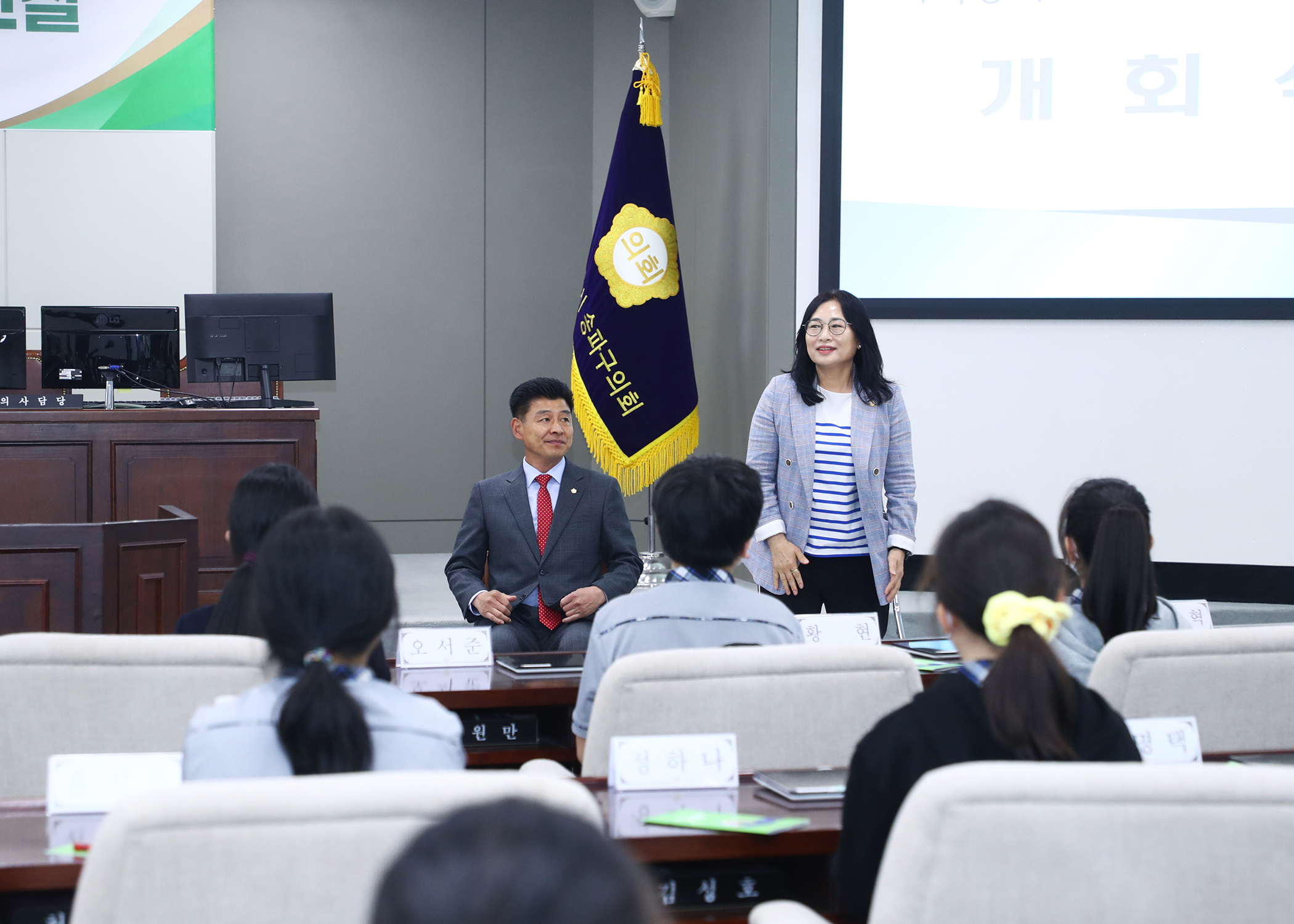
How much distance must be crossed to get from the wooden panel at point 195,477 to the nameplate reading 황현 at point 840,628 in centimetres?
280

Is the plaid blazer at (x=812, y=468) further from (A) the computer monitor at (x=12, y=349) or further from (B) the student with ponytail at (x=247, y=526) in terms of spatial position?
(A) the computer monitor at (x=12, y=349)

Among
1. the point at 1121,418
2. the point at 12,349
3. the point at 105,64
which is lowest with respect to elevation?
the point at 1121,418

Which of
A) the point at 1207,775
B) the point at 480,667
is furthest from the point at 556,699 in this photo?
the point at 1207,775

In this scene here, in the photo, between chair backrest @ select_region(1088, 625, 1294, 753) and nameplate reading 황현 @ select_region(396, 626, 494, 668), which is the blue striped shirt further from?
chair backrest @ select_region(1088, 625, 1294, 753)

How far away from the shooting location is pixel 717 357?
20.1ft

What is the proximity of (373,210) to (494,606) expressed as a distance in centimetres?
415

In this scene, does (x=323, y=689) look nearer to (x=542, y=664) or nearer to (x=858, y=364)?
(x=542, y=664)

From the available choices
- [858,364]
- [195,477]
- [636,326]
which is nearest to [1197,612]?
[858,364]

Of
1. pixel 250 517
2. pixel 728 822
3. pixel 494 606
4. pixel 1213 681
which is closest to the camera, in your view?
pixel 728 822

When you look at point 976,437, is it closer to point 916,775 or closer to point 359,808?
point 916,775

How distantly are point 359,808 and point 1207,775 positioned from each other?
710mm

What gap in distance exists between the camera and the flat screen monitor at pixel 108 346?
4.86 metres

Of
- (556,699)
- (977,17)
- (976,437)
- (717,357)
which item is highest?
(977,17)

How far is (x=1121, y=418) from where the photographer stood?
15.5 ft
